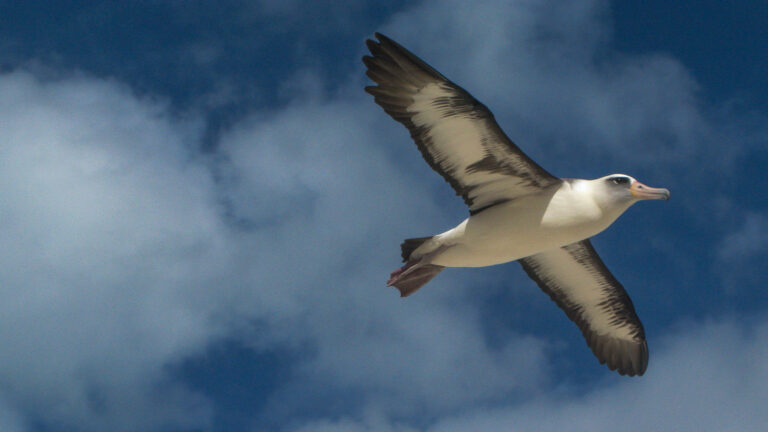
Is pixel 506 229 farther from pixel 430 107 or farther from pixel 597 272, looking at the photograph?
pixel 597 272

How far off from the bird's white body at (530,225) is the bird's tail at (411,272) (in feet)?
0.44

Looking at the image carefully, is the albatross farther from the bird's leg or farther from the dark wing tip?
the dark wing tip

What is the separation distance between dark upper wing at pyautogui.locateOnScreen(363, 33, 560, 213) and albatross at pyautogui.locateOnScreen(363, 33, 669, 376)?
13mm

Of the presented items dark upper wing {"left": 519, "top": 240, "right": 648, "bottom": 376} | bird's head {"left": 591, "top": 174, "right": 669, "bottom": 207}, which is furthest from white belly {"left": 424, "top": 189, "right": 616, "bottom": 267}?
dark upper wing {"left": 519, "top": 240, "right": 648, "bottom": 376}

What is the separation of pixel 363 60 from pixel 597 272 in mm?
6114

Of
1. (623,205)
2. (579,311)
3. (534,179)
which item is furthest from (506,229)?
(579,311)

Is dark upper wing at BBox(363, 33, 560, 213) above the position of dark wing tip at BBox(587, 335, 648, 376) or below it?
above

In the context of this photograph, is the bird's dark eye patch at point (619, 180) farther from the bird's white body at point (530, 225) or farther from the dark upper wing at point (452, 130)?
the dark upper wing at point (452, 130)

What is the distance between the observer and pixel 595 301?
1555 cm

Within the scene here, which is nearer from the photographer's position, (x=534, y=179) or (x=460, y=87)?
(x=460, y=87)

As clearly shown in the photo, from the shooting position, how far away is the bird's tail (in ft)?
42.2

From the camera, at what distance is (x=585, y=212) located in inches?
483

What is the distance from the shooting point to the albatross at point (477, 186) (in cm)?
1143

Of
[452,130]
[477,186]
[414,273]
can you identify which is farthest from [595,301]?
[452,130]
